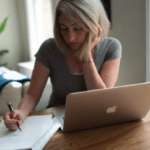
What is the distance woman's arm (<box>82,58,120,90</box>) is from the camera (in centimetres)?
117

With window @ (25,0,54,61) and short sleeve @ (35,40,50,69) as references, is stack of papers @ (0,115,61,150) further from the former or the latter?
window @ (25,0,54,61)

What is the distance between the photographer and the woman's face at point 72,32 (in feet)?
3.59

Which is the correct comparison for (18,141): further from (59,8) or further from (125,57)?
(125,57)

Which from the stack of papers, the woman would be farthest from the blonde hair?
the stack of papers

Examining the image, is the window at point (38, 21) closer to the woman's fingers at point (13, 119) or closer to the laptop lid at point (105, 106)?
the woman's fingers at point (13, 119)

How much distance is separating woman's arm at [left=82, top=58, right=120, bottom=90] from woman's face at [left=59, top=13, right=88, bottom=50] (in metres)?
0.13

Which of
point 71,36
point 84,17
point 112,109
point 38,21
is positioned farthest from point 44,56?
point 38,21

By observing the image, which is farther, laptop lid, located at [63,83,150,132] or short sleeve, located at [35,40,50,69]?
short sleeve, located at [35,40,50,69]

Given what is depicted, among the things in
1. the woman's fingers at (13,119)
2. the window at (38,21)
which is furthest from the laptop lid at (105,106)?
Result: the window at (38,21)

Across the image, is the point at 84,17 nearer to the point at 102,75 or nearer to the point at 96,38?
the point at 96,38

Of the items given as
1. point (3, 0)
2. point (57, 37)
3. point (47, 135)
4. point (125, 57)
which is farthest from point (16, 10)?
point (47, 135)

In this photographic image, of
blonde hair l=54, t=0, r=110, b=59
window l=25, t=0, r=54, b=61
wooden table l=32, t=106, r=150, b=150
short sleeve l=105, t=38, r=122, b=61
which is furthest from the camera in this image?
window l=25, t=0, r=54, b=61

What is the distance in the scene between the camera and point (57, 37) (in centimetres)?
126

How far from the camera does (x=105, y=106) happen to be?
754mm
